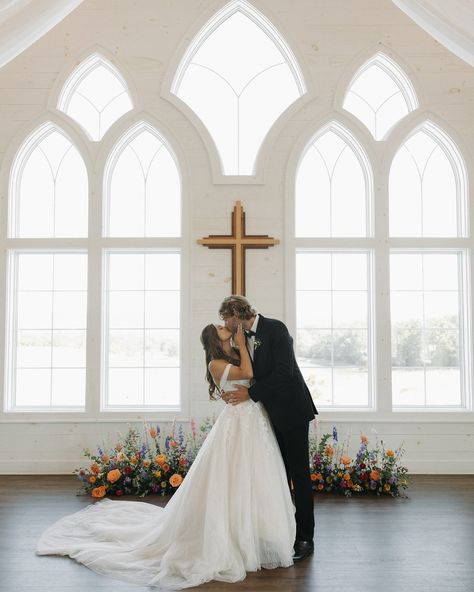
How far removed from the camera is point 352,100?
5.64 metres

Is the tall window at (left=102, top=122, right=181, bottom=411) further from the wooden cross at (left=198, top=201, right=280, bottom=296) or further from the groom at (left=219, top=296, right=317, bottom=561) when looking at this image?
the groom at (left=219, top=296, right=317, bottom=561)

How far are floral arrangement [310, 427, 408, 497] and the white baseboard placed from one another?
17.1 inches

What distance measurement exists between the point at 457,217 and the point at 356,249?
3.68ft

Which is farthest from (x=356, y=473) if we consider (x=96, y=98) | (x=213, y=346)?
(x=96, y=98)

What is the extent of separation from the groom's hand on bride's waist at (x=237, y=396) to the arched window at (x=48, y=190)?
3.01 meters

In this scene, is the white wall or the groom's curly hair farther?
the white wall

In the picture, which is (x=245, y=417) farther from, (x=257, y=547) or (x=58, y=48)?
(x=58, y=48)

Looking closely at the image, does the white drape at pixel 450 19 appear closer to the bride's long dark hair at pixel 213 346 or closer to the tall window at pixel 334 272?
the bride's long dark hair at pixel 213 346

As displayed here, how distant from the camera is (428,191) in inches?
219

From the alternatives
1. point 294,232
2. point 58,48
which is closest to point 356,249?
point 294,232

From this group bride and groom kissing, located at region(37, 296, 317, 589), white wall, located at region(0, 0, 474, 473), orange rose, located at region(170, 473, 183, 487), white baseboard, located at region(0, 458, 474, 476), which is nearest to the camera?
bride and groom kissing, located at region(37, 296, 317, 589)

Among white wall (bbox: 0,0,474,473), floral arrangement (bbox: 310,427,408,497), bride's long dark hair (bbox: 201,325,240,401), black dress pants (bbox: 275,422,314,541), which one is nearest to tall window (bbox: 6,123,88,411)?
white wall (bbox: 0,0,474,473)

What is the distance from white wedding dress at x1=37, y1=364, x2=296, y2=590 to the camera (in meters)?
2.90

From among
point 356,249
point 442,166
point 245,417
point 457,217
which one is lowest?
point 245,417
